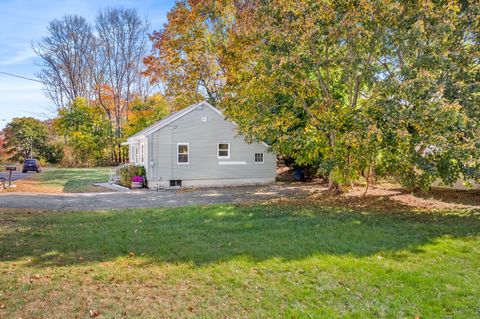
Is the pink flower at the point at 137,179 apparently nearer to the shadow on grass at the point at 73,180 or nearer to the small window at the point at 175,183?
the small window at the point at 175,183

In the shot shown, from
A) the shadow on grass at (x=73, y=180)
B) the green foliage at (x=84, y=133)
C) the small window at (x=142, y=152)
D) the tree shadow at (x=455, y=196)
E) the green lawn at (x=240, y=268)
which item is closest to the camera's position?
the green lawn at (x=240, y=268)

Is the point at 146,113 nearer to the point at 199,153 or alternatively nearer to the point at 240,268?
the point at 199,153

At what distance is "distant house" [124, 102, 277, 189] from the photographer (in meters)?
17.9

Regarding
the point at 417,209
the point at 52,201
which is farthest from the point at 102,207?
the point at 417,209

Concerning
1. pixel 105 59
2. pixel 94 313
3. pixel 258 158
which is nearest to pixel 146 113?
pixel 105 59

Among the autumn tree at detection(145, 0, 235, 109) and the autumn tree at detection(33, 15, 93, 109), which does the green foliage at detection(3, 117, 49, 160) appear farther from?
the autumn tree at detection(145, 0, 235, 109)

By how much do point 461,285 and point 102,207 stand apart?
1036cm

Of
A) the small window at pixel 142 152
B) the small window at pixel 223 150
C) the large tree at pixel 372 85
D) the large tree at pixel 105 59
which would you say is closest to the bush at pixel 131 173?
the small window at pixel 142 152

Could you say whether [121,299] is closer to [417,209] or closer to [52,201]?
[417,209]

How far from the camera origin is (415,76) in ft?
32.5

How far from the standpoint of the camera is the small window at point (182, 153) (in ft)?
60.1

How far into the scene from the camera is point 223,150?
19.3 metres

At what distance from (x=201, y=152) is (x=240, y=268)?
13830 millimetres

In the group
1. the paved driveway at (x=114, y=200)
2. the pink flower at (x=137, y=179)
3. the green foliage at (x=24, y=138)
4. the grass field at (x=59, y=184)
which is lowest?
the paved driveway at (x=114, y=200)
